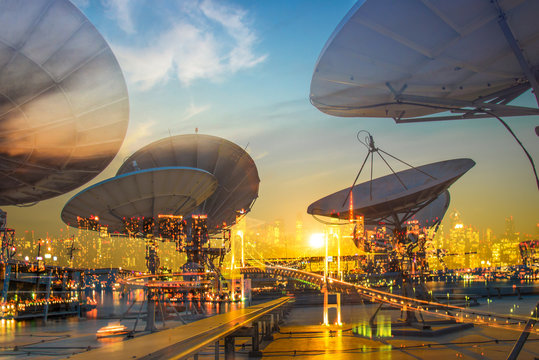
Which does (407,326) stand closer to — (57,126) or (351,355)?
(351,355)

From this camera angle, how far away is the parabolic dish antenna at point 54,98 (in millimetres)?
11672

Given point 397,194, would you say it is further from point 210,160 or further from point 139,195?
point 210,160

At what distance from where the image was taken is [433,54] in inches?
341

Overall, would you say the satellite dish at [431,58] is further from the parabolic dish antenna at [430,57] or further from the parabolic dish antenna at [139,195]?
the parabolic dish antenna at [139,195]

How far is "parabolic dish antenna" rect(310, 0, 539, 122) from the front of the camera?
25.4 ft

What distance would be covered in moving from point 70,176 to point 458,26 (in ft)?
50.4

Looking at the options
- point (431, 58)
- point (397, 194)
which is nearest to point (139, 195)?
point (397, 194)

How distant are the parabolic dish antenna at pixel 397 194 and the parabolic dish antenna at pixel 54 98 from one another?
51.2ft

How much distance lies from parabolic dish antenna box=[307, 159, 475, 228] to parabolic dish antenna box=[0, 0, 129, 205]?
1561cm

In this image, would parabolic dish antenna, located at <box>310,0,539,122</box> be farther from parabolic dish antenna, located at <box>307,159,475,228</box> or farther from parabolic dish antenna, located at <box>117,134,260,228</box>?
parabolic dish antenna, located at <box>117,134,260,228</box>

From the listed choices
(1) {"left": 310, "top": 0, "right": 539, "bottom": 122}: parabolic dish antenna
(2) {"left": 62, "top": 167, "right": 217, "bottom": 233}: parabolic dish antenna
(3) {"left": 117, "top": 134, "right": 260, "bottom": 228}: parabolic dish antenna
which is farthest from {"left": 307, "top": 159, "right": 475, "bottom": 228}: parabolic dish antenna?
(1) {"left": 310, "top": 0, "right": 539, "bottom": 122}: parabolic dish antenna

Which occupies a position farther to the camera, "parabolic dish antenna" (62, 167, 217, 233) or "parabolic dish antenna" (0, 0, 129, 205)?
"parabolic dish antenna" (62, 167, 217, 233)

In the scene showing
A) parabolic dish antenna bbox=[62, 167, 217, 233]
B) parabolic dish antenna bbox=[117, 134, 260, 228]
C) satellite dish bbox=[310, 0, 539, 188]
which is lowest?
parabolic dish antenna bbox=[62, 167, 217, 233]

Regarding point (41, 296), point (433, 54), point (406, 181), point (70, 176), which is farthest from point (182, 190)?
point (41, 296)
